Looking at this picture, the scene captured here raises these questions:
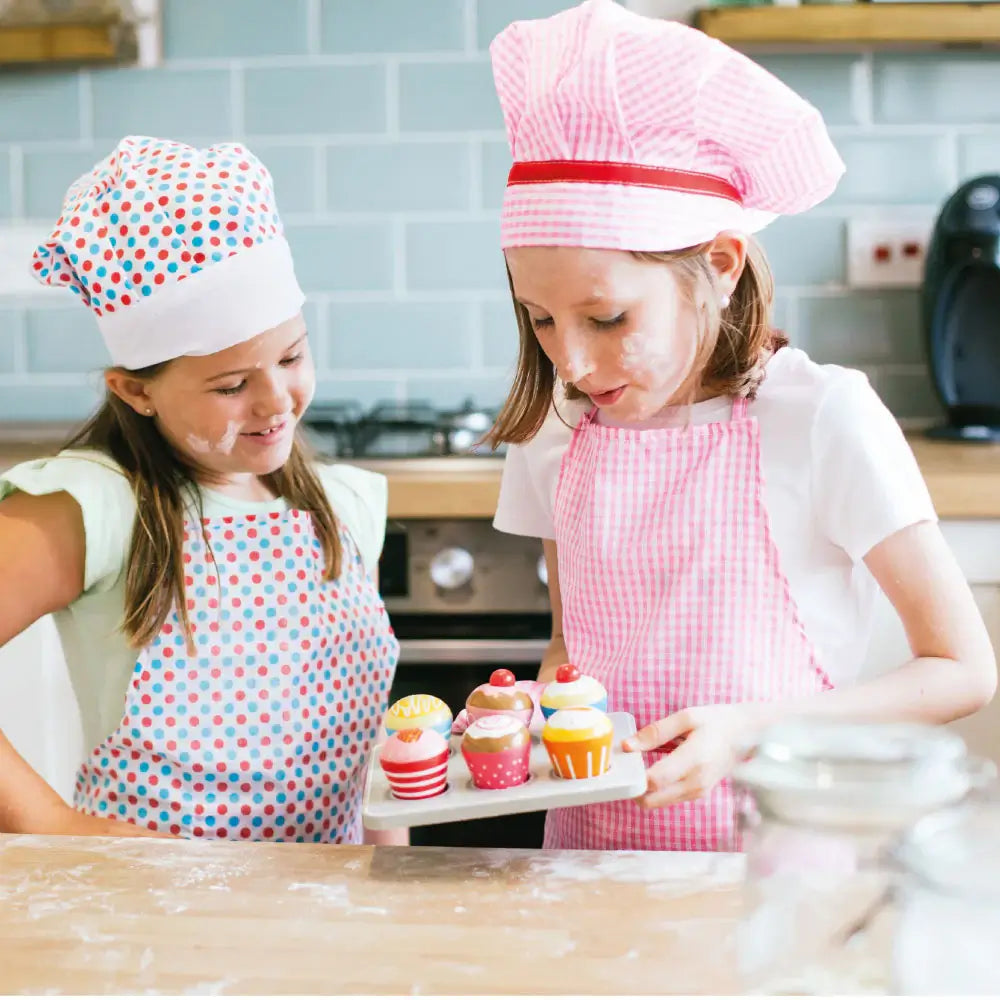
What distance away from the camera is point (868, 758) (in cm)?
44

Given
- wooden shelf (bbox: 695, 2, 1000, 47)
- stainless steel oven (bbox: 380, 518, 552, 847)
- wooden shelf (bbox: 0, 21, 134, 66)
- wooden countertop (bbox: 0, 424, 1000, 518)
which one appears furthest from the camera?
wooden shelf (bbox: 0, 21, 134, 66)

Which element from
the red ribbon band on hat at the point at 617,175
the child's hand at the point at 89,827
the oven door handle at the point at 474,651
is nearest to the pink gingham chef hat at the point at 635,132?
the red ribbon band on hat at the point at 617,175

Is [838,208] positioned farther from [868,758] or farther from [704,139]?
[868,758]

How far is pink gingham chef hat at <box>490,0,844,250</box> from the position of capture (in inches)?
34.5

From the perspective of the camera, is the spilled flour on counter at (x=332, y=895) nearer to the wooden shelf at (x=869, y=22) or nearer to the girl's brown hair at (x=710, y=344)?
the girl's brown hair at (x=710, y=344)

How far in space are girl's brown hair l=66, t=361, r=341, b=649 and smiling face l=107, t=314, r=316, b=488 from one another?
0.02 m

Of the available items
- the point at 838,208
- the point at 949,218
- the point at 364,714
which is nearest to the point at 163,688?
the point at 364,714

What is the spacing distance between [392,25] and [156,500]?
1.30 metres

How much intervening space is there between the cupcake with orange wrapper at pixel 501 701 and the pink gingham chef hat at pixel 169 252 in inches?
14.5

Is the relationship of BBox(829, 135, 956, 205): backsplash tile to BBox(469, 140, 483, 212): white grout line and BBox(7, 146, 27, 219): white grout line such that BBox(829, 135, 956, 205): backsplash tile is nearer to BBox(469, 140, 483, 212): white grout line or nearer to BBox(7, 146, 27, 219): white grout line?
BBox(469, 140, 483, 212): white grout line

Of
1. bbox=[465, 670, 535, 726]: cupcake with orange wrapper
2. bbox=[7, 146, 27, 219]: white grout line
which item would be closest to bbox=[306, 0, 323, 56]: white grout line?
bbox=[7, 146, 27, 219]: white grout line

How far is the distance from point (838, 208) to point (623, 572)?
127cm

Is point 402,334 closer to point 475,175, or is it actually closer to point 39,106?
point 475,175

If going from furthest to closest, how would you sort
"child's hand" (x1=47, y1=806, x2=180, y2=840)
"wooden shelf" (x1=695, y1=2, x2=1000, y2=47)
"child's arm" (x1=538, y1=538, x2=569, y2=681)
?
"wooden shelf" (x1=695, y1=2, x2=1000, y2=47) → "child's arm" (x1=538, y1=538, x2=569, y2=681) → "child's hand" (x1=47, y1=806, x2=180, y2=840)
